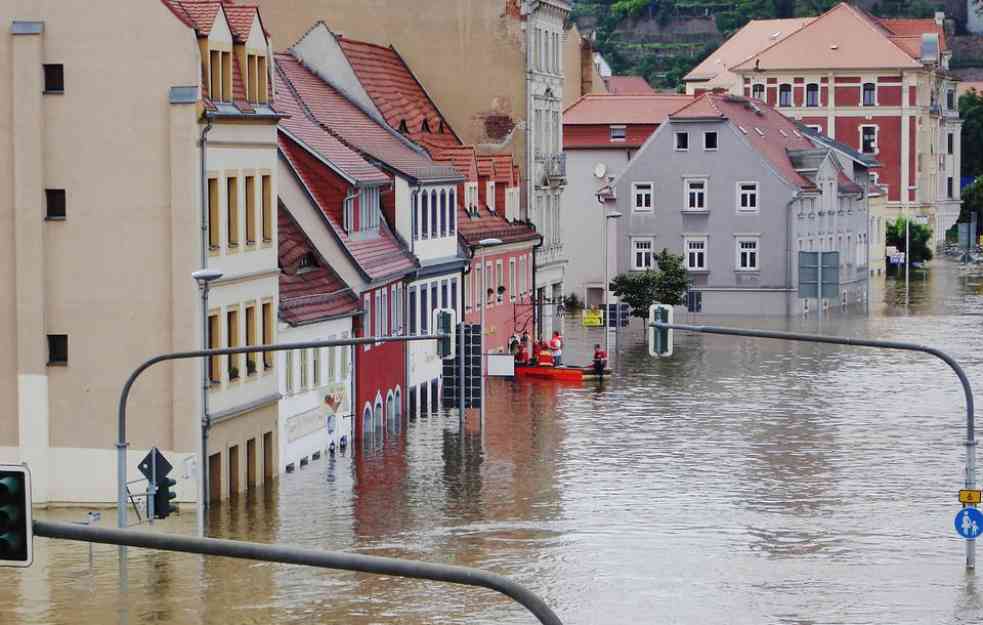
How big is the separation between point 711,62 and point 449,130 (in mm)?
107990

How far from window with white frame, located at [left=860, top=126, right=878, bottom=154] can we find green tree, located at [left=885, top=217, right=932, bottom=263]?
11938 millimetres

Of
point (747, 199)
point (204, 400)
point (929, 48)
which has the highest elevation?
point (929, 48)

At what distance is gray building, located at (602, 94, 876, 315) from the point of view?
3866 inches

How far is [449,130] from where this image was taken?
79.5m

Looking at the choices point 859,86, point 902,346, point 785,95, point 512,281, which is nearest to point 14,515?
point 902,346

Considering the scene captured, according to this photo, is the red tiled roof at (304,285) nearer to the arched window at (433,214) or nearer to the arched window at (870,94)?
the arched window at (433,214)

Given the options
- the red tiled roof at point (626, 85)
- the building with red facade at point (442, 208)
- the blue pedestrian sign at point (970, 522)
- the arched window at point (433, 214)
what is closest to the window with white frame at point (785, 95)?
the red tiled roof at point (626, 85)

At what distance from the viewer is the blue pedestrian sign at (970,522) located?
3581cm

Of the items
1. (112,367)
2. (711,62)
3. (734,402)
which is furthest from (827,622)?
(711,62)

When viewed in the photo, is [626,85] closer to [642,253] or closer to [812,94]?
[812,94]

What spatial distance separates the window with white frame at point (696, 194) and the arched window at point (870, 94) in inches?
1998

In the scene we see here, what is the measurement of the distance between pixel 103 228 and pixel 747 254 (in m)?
59.4

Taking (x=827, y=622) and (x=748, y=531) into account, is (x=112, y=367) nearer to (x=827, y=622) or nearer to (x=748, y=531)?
(x=748, y=531)

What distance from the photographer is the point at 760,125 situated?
343ft
